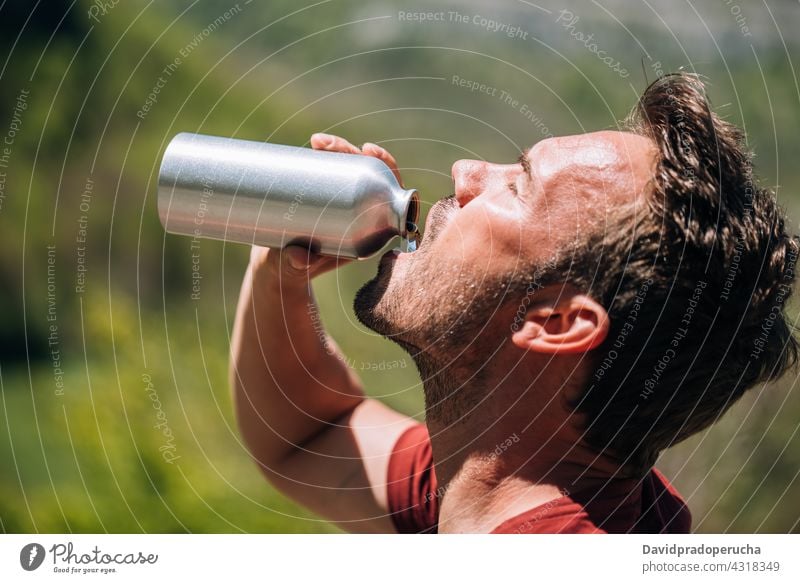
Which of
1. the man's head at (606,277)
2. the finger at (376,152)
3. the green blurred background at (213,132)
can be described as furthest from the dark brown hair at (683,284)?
the green blurred background at (213,132)

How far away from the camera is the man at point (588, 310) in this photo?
138 cm

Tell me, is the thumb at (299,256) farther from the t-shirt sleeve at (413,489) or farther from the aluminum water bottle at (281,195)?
the t-shirt sleeve at (413,489)

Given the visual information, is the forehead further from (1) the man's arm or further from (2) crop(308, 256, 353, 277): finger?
(1) the man's arm

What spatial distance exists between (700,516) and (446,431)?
1.59 meters

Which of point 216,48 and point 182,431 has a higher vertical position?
point 216,48

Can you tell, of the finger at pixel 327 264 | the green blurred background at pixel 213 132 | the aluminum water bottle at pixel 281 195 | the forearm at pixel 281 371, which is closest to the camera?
the aluminum water bottle at pixel 281 195

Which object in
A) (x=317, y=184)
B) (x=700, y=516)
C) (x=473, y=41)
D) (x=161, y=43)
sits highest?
(x=161, y=43)

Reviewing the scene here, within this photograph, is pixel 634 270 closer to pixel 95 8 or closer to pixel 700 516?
pixel 700 516

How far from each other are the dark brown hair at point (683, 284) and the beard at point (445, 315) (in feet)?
0.43

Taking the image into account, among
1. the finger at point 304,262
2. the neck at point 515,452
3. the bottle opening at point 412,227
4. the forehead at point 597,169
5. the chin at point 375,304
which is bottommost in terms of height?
the neck at point 515,452

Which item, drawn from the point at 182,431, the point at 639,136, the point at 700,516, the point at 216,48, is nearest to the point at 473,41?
the point at 216,48

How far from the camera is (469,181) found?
4.79 ft

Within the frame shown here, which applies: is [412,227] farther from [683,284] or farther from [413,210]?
[683,284]

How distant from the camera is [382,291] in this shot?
4.78 ft
